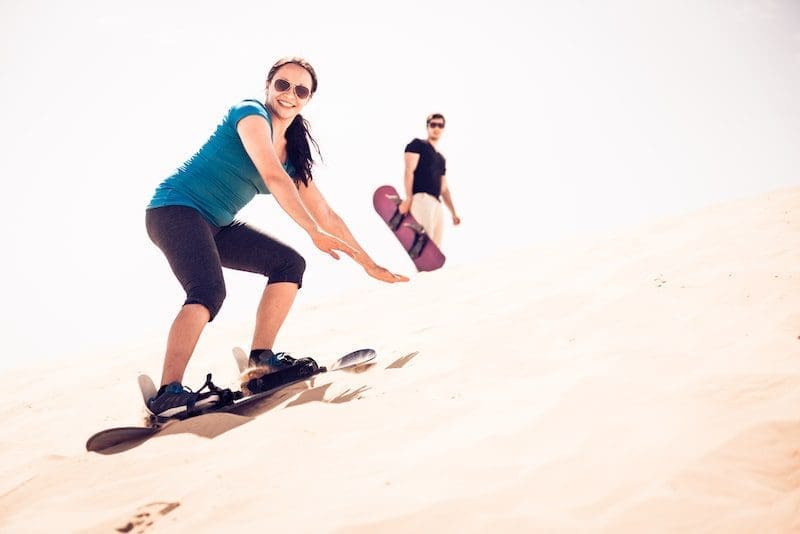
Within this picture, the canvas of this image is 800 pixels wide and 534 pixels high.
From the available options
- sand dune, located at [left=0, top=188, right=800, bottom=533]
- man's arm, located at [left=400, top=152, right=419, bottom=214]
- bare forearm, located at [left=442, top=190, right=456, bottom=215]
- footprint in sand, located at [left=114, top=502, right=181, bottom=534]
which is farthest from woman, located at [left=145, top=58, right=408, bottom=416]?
bare forearm, located at [left=442, top=190, right=456, bottom=215]

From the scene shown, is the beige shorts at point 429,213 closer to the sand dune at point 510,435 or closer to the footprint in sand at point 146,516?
the sand dune at point 510,435

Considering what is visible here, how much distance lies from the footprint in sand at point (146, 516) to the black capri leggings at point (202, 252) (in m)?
1.06

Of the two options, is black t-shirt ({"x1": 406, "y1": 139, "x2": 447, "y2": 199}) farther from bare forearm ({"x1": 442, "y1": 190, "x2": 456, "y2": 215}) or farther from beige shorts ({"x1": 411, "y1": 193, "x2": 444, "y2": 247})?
bare forearm ({"x1": 442, "y1": 190, "x2": 456, "y2": 215})

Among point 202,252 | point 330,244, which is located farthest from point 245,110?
point 330,244

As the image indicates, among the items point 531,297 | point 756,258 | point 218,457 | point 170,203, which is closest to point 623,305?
point 531,297

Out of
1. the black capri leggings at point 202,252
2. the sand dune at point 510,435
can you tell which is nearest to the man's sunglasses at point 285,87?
the black capri leggings at point 202,252

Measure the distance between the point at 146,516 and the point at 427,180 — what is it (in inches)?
258

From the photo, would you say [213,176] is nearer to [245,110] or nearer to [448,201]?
[245,110]

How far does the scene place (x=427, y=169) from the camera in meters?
7.57

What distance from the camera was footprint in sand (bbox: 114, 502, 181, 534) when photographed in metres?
1.44

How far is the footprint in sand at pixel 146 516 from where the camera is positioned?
1445mm

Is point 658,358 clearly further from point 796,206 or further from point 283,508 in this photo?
point 796,206

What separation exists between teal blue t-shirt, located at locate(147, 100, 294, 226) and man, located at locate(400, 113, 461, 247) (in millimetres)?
4890

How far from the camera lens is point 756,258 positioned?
331 cm
